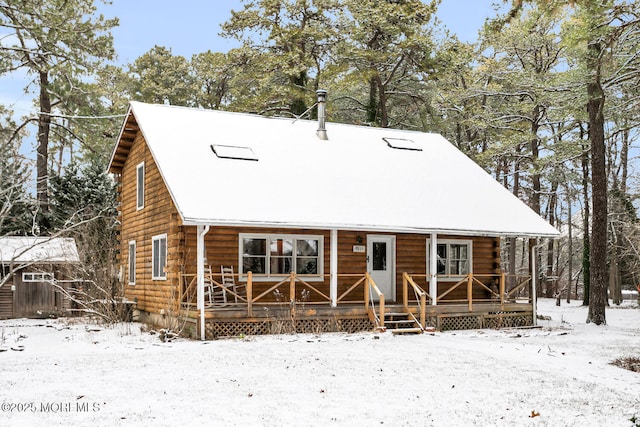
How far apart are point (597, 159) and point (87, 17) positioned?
21.0 metres

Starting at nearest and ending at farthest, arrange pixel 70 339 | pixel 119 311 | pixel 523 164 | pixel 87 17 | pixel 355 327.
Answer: pixel 70 339 < pixel 355 327 < pixel 119 311 < pixel 87 17 < pixel 523 164

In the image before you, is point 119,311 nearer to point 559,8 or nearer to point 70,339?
point 70,339

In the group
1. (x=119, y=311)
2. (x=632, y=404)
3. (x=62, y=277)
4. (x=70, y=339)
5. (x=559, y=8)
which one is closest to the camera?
(x=632, y=404)

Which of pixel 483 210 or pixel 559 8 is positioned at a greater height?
pixel 559 8

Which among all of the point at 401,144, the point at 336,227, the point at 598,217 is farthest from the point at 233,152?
the point at 598,217

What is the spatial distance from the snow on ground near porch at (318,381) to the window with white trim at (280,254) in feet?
9.26

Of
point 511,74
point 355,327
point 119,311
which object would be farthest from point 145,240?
point 511,74

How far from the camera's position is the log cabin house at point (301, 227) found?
17.4 metres

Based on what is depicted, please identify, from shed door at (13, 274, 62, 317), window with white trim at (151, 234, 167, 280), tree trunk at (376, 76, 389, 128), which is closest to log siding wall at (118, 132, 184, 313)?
window with white trim at (151, 234, 167, 280)

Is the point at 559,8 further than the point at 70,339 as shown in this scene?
No

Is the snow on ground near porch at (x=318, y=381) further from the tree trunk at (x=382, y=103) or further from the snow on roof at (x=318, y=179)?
the tree trunk at (x=382, y=103)

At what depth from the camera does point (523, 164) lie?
122 feet

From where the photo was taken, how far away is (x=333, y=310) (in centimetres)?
1798

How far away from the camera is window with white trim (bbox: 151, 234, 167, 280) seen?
19.3m
